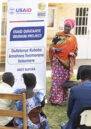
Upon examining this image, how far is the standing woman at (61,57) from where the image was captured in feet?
22.2

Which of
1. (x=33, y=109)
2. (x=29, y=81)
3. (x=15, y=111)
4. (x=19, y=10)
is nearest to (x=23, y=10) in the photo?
(x=19, y=10)

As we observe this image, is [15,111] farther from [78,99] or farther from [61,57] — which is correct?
[61,57]

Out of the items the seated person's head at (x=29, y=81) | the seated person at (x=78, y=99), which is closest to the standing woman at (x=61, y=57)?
the seated person's head at (x=29, y=81)

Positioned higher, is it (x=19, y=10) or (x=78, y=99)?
(x=19, y=10)

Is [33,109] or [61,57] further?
[61,57]

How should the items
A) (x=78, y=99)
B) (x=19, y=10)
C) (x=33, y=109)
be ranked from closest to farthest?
(x=78, y=99) → (x=33, y=109) → (x=19, y=10)

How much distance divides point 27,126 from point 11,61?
2361 millimetres

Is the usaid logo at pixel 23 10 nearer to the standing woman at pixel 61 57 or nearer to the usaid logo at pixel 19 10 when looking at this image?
the usaid logo at pixel 19 10

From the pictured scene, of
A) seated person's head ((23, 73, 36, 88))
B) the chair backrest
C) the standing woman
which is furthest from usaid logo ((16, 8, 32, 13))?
the chair backrest

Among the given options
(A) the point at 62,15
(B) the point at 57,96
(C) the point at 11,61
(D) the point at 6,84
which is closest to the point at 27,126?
(D) the point at 6,84

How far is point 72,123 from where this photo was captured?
13.3ft

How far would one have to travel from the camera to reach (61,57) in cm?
683

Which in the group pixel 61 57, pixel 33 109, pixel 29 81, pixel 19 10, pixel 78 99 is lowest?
pixel 33 109

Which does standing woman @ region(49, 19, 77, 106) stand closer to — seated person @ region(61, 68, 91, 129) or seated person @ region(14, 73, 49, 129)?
seated person @ region(14, 73, 49, 129)
